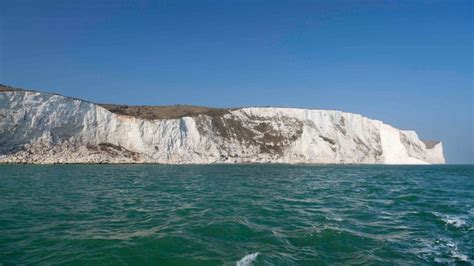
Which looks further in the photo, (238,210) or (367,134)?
(367,134)

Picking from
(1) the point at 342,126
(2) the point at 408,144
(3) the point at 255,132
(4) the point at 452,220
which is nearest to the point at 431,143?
(2) the point at 408,144

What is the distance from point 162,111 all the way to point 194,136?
57.6 ft

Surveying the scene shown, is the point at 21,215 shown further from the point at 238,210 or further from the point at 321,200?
the point at 321,200

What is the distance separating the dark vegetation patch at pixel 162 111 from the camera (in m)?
92.2

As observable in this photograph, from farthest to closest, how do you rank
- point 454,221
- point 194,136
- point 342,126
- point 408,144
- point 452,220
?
point 408,144 < point 342,126 < point 194,136 < point 452,220 < point 454,221

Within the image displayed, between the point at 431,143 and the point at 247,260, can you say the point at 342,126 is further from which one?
the point at 247,260

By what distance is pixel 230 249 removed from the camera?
950 cm

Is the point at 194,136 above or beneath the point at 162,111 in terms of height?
beneath

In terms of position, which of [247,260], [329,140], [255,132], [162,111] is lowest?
[247,260]

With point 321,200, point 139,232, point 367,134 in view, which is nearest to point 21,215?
point 139,232

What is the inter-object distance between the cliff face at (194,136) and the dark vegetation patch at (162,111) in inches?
110

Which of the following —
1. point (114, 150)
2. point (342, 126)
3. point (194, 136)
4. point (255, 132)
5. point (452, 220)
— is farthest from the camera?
point (342, 126)

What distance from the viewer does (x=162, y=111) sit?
3903 inches

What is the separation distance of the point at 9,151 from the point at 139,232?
62053 millimetres
